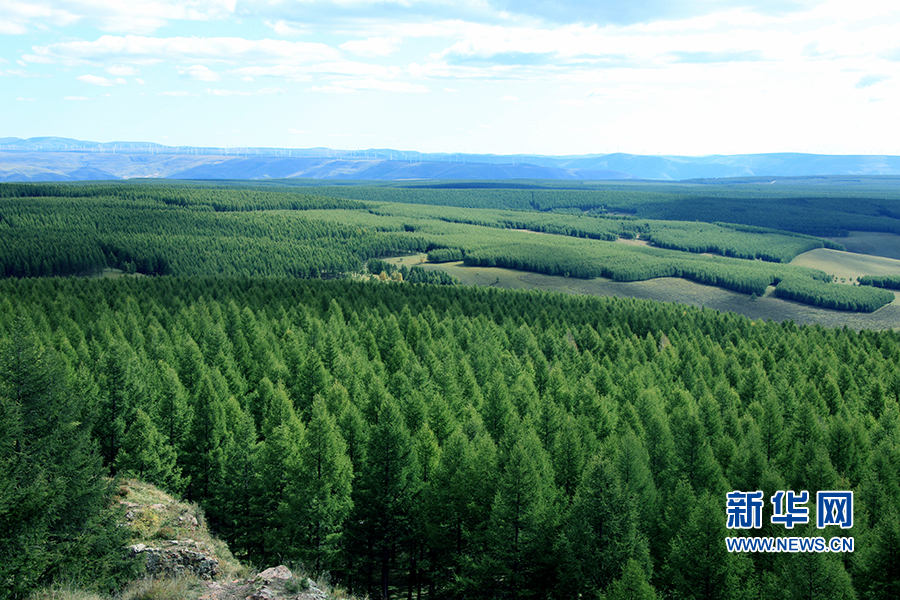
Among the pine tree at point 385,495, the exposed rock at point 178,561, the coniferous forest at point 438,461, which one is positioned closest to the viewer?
the exposed rock at point 178,561

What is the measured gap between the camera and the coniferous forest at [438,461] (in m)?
41.6

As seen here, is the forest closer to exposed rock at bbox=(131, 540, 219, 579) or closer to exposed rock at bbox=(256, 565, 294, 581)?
exposed rock at bbox=(131, 540, 219, 579)

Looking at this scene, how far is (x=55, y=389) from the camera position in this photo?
51844mm

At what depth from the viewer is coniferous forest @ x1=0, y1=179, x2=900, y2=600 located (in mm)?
41562

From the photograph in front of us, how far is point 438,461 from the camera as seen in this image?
60.2m

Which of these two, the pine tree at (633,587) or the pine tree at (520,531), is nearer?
the pine tree at (633,587)

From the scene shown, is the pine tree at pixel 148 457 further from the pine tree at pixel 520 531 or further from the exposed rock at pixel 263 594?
the exposed rock at pixel 263 594

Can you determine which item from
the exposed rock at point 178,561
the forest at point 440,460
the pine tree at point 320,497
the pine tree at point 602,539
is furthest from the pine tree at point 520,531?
the exposed rock at point 178,561

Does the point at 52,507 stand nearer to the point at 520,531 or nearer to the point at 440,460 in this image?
the point at 520,531

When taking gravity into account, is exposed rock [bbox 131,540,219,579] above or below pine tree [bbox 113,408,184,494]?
above

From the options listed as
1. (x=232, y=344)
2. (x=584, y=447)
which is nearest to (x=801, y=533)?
(x=584, y=447)

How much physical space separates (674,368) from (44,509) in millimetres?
96328

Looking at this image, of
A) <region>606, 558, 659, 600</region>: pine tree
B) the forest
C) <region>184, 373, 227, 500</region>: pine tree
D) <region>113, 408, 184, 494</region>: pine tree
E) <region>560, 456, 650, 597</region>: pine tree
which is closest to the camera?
<region>606, 558, 659, 600</region>: pine tree

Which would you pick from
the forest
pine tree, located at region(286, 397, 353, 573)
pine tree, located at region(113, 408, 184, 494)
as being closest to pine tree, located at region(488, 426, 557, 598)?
the forest
